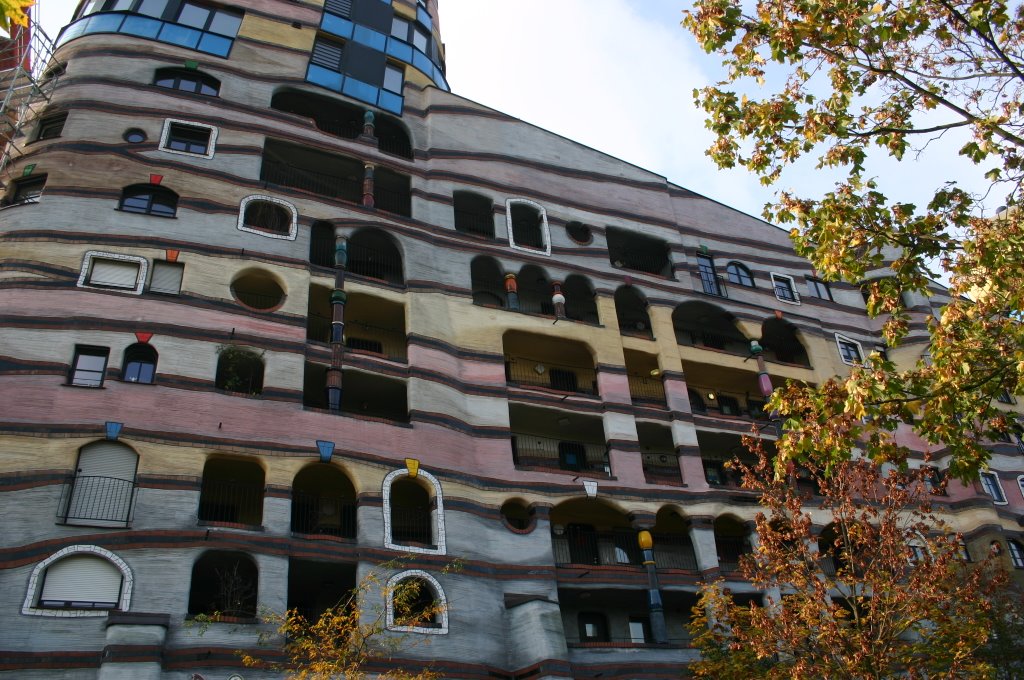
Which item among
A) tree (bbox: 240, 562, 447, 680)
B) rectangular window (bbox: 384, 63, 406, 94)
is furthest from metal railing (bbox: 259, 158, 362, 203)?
tree (bbox: 240, 562, 447, 680)

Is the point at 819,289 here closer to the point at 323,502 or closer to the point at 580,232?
the point at 580,232

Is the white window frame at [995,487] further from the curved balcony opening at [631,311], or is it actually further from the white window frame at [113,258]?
the white window frame at [113,258]

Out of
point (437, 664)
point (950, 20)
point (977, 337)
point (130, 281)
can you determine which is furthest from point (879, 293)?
point (130, 281)

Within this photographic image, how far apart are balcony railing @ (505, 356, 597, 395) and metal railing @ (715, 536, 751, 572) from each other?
664 centimetres

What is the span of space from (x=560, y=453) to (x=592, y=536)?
10.5ft

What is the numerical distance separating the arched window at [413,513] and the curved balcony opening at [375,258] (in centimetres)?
789

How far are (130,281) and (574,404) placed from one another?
13681mm

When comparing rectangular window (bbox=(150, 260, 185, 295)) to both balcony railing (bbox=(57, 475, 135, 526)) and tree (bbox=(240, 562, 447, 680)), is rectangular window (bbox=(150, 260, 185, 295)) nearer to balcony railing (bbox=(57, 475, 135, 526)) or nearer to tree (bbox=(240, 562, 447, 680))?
balcony railing (bbox=(57, 475, 135, 526))

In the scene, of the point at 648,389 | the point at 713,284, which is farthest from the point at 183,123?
the point at 713,284

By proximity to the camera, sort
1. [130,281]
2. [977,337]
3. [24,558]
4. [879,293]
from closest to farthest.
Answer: [977,337]
[879,293]
[24,558]
[130,281]

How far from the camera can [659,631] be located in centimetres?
2336

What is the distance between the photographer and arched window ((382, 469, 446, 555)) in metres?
21.5

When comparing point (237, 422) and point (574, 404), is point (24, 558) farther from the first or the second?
point (574, 404)

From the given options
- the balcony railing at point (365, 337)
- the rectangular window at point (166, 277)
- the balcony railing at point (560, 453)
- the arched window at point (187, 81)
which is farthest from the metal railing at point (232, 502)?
the arched window at point (187, 81)
